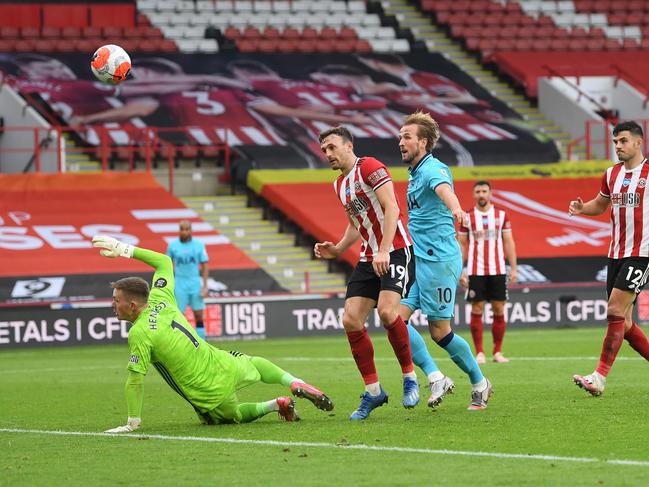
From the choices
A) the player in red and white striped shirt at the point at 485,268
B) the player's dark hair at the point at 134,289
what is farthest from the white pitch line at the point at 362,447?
the player in red and white striped shirt at the point at 485,268

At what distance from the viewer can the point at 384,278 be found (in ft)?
32.6

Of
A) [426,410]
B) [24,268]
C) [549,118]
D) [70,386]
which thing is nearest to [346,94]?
[549,118]

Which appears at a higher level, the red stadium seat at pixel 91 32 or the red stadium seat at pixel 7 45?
the red stadium seat at pixel 91 32

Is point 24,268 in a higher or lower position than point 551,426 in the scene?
lower

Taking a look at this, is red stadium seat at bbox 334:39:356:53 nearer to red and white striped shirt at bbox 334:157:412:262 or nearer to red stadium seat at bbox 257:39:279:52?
red stadium seat at bbox 257:39:279:52

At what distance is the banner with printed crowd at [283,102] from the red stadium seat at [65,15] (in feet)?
7.30

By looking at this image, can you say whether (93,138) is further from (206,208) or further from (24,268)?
(24,268)

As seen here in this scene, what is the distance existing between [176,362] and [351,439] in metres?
1.58

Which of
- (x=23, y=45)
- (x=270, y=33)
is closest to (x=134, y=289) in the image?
(x=23, y=45)

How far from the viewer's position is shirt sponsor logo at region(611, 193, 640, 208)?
1107 centimetres

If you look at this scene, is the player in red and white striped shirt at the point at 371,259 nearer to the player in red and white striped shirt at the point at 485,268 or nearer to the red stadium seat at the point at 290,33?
the player in red and white striped shirt at the point at 485,268

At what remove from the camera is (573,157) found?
3519 centimetres

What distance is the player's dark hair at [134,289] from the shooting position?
30.9 ft

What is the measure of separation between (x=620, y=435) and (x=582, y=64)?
103 ft
